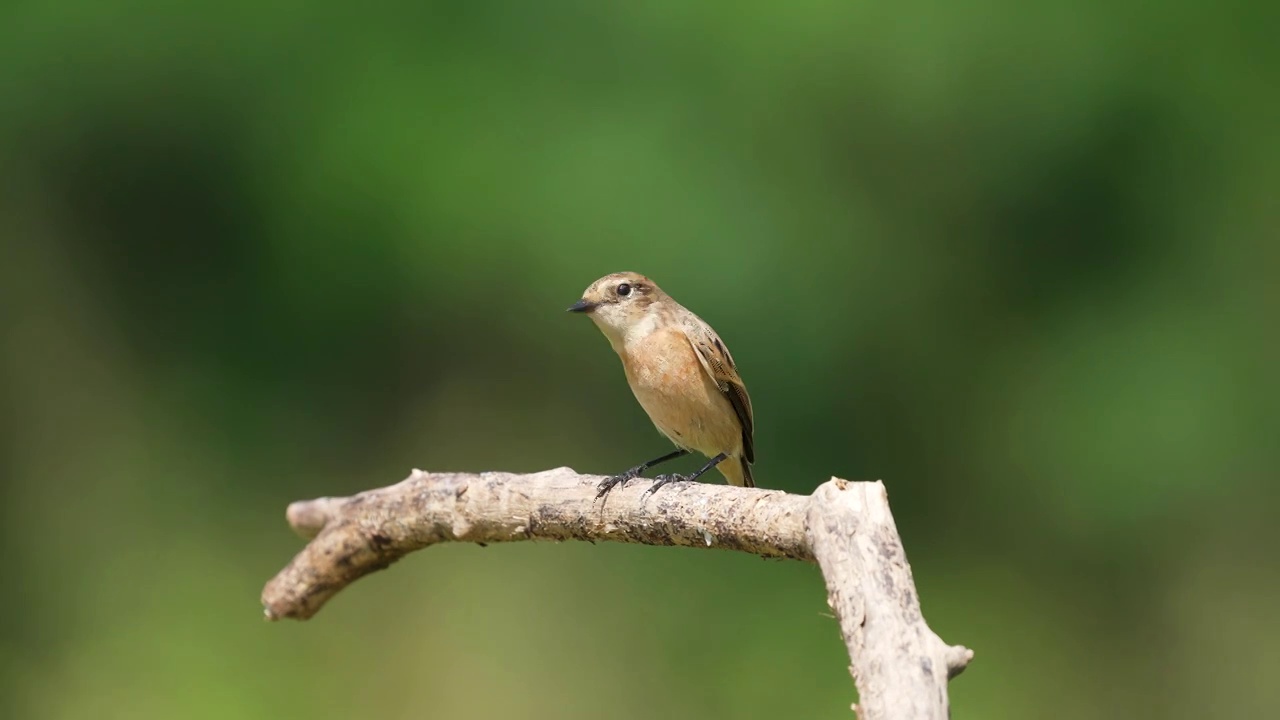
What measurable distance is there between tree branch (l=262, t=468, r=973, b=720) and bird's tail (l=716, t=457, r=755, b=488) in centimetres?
110

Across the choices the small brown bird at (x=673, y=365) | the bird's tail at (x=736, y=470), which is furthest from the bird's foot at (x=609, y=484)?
the bird's tail at (x=736, y=470)

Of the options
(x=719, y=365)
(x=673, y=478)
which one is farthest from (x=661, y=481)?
(x=719, y=365)

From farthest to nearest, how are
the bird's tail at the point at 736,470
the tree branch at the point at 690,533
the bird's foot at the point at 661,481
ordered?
the bird's tail at the point at 736,470, the bird's foot at the point at 661,481, the tree branch at the point at 690,533

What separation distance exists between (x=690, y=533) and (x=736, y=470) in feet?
4.93

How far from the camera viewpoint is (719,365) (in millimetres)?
4074

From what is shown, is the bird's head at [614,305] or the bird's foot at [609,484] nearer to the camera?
the bird's foot at [609,484]

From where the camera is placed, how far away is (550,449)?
6.72 meters

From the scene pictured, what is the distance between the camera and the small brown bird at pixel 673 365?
13.0 feet

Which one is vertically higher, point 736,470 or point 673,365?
point 673,365

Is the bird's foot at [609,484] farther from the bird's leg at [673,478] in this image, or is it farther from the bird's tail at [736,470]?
the bird's tail at [736,470]

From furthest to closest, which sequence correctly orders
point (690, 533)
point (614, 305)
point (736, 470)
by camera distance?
point (736, 470)
point (614, 305)
point (690, 533)

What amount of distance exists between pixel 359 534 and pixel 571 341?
11.3 feet

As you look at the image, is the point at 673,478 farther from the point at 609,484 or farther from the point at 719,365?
the point at 719,365

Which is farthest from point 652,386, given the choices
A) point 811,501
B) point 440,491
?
point 811,501
